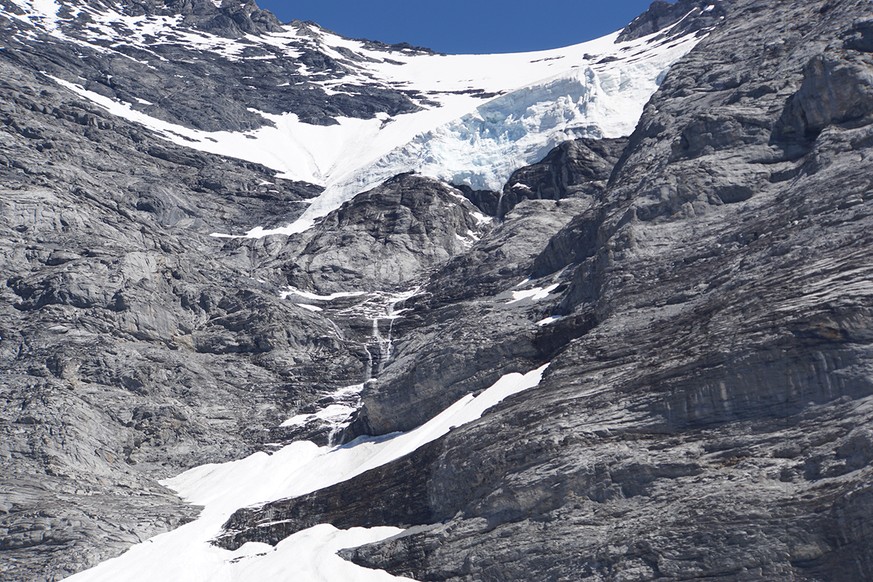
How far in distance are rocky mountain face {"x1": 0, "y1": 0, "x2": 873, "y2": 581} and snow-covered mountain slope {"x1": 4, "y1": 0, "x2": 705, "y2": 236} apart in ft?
30.8

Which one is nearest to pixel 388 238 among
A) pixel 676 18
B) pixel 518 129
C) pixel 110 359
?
pixel 518 129

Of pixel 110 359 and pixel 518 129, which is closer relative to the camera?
pixel 110 359

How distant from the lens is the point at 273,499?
55.9 meters

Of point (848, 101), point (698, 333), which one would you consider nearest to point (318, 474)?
point (698, 333)

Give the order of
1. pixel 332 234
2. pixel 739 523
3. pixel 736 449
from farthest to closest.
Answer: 1. pixel 332 234
2. pixel 736 449
3. pixel 739 523

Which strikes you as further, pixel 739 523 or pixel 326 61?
pixel 326 61

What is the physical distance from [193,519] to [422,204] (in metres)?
54.0

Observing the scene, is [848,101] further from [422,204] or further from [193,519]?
[422,204]

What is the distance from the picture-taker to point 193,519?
5503 cm

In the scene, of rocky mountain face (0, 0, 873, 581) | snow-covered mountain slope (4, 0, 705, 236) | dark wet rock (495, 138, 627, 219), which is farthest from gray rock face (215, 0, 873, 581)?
snow-covered mountain slope (4, 0, 705, 236)

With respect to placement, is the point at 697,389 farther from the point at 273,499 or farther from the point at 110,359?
the point at 110,359

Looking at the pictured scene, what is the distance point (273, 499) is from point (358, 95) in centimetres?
11892

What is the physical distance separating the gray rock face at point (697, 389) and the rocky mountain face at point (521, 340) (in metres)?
0.12

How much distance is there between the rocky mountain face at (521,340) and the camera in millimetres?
34906
